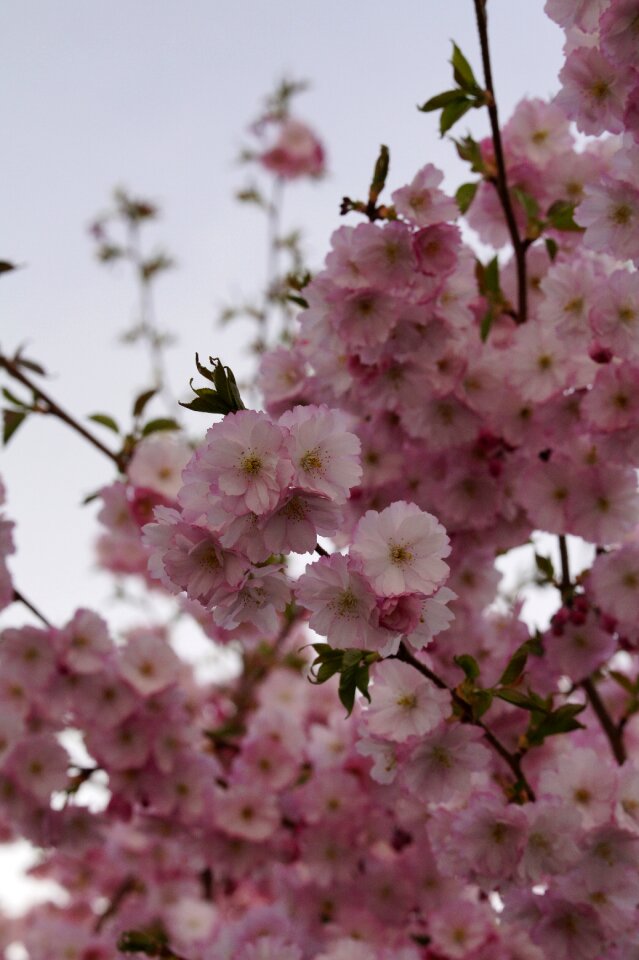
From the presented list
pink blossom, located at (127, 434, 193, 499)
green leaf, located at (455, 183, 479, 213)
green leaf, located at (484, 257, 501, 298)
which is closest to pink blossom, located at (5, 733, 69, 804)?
pink blossom, located at (127, 434, 193, 499)

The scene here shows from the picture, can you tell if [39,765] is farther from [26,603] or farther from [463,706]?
[463,706]

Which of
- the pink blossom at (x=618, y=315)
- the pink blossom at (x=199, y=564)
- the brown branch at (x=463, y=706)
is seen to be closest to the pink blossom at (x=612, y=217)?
the pink blossom at (x=618, y=315)

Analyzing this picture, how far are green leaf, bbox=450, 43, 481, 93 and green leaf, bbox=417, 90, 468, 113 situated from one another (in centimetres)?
2

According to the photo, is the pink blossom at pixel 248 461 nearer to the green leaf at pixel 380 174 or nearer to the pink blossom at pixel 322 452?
the pink blossom at pixel 322 452

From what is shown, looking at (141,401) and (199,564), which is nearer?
(199,564)

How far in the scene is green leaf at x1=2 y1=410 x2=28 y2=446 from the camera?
242 cm

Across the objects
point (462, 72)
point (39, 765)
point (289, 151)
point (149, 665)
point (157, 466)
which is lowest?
point (39, 765)

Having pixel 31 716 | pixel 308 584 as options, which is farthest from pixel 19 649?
pixel 308 584

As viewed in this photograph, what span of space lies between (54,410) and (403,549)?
1.63m

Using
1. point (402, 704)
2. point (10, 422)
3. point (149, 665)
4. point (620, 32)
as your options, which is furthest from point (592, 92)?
point (149, 665)

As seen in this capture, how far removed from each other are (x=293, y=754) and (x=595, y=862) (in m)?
1.48

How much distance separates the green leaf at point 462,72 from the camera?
1921 mm

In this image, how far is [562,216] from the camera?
2.17 meters

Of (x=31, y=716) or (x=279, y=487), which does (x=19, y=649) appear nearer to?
(x=31, y=716)
